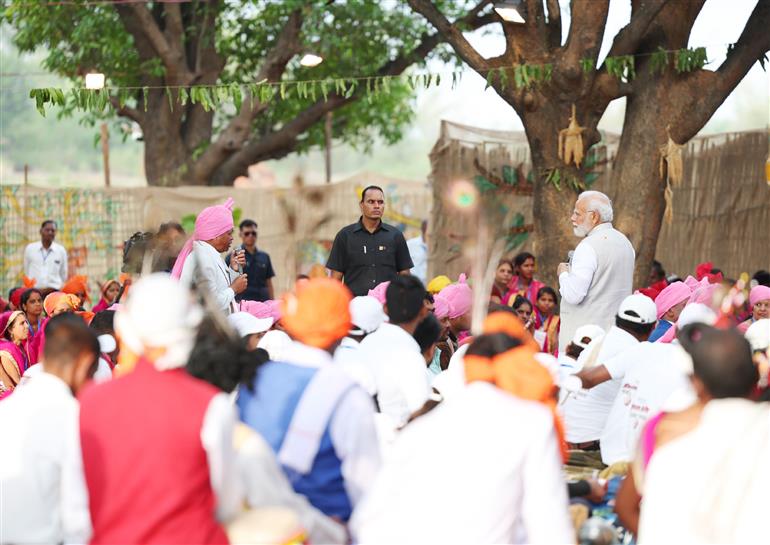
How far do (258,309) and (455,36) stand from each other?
11.1 ft

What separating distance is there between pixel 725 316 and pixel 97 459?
4.11 m

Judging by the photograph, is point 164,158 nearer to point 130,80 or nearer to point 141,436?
point 130,80

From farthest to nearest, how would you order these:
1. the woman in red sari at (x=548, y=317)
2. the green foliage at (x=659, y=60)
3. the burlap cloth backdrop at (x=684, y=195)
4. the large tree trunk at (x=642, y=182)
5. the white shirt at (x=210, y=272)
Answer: the burlap cloth backdrop at (x=684, y=195) → the large tree trunk at (x=642, y=182) → the green foliage at (x=659, y=60) → the woman in red sari at (x=548, y=317) → the white shirt at (x=210, y=272)

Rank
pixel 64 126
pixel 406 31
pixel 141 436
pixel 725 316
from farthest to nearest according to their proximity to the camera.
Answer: pixel 64 126 → pixel 406 31 → pixel 725 316 → pixel 141 436

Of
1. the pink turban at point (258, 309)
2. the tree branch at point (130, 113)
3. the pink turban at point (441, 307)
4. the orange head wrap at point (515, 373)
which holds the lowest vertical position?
the pink turban at point (258, 309)

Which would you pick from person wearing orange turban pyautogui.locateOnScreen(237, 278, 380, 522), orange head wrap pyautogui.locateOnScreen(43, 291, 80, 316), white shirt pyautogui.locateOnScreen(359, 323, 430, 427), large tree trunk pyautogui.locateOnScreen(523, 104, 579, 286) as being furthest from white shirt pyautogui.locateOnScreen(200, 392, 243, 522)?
large tree trunk pyautogui.locateOnScreen(523, 104, 579, 286)

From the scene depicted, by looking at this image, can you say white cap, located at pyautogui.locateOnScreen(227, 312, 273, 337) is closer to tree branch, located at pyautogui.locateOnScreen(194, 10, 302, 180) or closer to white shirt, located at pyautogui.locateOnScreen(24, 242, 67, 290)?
white shirt, located at pyautogui.locateOnScreen(24, 242, 67, 290)

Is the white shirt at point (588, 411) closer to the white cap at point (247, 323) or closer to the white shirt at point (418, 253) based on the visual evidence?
the white cap at point (247, 323)

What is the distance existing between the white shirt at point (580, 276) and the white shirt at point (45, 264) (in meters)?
8.00

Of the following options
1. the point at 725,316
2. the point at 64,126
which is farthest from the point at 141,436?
the point at 64,126

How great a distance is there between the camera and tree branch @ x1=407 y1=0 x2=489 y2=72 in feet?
32.2

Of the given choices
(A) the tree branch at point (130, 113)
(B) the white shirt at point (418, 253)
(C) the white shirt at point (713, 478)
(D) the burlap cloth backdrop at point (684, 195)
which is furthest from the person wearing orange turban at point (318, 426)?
(A) the tree branch at point (130, 113)

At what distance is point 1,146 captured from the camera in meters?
64.4

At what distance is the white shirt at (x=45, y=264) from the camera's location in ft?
45.7
